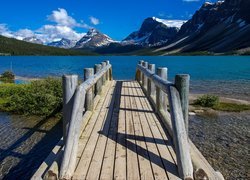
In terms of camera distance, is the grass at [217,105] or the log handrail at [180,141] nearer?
the log handrail at [180,141]

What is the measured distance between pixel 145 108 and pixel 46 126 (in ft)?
16.1

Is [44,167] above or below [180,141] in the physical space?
below

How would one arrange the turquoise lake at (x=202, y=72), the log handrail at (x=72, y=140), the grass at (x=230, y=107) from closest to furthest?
1. the log handrail at (x=72, y=140)
2. the grass at (x=230, y=107)
3. the turquoise lake at (x=202, y=72)

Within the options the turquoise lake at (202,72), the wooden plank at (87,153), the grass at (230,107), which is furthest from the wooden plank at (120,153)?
→ the turquoise lake at (202,72)

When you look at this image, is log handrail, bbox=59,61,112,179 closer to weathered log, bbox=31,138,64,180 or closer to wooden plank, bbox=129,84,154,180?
weathered log, bbox=31,138,64,180

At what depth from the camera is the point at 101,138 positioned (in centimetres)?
622

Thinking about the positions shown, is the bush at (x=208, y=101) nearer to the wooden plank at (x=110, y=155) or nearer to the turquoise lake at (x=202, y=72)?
the turquoise lake at (x=202, y=72)

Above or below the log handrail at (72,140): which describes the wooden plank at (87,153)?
below

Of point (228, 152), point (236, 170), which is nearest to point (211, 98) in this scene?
point (228, 152)

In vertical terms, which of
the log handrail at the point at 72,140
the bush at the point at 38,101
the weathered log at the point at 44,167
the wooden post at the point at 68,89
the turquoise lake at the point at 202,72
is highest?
the wooden post at the point at 68,89

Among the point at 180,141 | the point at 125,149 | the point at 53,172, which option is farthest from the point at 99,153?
the point at 180,141

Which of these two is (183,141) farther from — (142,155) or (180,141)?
(142,155)

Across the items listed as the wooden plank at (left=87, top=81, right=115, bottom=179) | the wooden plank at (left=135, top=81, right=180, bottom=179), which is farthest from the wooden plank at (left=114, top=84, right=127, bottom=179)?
the wooden plank at (left=135, top=81, right=180, bottom=179)

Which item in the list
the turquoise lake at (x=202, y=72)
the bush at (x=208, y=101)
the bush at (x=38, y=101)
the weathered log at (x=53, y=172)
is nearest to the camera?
the weathered log at (x=53, y=172)
